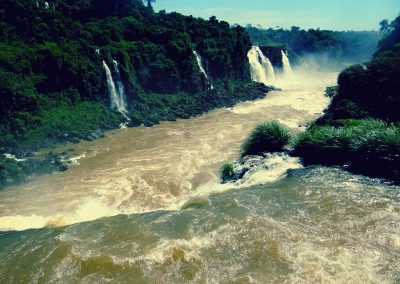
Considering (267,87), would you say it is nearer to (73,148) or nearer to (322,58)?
(73,148)

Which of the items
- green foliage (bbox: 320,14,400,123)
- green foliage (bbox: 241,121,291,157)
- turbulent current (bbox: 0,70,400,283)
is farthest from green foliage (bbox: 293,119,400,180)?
green foliage (bbox: 320,14,400,123)

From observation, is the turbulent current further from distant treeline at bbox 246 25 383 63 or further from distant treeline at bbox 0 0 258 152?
distant treeline at bbox 246 25 383 63

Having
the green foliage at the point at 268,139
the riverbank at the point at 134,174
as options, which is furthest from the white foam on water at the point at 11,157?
the green foliage at the point at 268,139

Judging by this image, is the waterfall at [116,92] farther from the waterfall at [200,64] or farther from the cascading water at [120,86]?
the waterfall at [200,64]

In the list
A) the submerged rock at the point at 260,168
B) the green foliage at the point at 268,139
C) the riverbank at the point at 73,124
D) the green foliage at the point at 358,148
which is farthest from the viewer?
A: the riverbank at the point at 73,124

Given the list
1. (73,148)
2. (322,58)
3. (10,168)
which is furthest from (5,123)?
(322,58)

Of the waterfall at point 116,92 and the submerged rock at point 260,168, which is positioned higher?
the waterfall at point 116,92

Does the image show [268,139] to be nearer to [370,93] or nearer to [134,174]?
[134,174]
